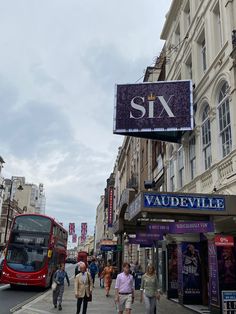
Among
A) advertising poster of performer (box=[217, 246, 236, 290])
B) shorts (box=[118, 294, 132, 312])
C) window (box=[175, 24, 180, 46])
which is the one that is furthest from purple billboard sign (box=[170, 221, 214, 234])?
window (box=[175, 24, 180, 46])

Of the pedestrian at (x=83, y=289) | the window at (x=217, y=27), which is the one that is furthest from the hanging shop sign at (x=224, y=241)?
the window at (x=217, y=27)

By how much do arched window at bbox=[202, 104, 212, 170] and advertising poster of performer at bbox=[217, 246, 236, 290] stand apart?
4.26 m

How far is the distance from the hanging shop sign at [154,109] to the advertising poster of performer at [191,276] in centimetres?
526

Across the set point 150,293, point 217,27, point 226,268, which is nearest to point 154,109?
point 217,27

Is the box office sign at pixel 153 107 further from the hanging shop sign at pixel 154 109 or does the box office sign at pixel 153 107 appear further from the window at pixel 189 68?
the window at pixel 189 68

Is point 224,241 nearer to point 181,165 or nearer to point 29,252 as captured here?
point 181,165

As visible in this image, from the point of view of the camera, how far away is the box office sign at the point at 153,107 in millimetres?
17141

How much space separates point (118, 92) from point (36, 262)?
10.3 m

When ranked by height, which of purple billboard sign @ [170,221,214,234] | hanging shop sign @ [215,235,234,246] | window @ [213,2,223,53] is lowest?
hanging shop sign @ [215,235,234,246]

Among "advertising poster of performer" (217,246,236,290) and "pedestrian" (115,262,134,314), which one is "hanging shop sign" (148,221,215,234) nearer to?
"advertising poster of performer" (217,246,236,290)

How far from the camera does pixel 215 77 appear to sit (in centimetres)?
1473

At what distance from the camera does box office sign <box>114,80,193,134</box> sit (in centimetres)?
1714

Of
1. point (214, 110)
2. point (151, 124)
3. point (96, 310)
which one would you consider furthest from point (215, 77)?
point (96, 310)

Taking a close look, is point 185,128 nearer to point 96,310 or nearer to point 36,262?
point 96,310
